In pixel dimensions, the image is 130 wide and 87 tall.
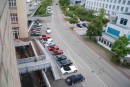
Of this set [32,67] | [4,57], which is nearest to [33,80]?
[32,67]

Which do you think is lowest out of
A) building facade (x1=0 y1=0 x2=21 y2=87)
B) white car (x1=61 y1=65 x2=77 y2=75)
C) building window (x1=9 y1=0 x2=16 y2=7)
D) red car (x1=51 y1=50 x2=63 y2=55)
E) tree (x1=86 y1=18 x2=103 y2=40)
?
white car (x1=61 y1=65 x2=77 y2=75)

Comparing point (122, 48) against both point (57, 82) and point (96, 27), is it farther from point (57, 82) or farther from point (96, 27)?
point (57, 82)

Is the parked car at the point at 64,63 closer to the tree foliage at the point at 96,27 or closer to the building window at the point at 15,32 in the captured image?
the tree foliage at the point at 96,27

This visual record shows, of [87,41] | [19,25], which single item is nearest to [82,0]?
→ [87,41]

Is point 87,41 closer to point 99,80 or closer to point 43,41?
point 43,41

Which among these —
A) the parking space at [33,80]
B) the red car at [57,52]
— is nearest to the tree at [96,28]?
the red car at [57,52]

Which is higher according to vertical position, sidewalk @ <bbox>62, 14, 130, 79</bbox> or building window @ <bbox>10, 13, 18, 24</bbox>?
building window @ <bbox>10, 13, 18, 24</bbox>

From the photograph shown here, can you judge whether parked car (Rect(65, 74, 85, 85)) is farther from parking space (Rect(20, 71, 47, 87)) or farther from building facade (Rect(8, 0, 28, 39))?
building facade (Rect(8, 0, 28, 39))

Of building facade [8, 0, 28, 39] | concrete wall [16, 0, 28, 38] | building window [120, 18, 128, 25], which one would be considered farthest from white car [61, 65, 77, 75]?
building window [120, 18, 128, 25]
